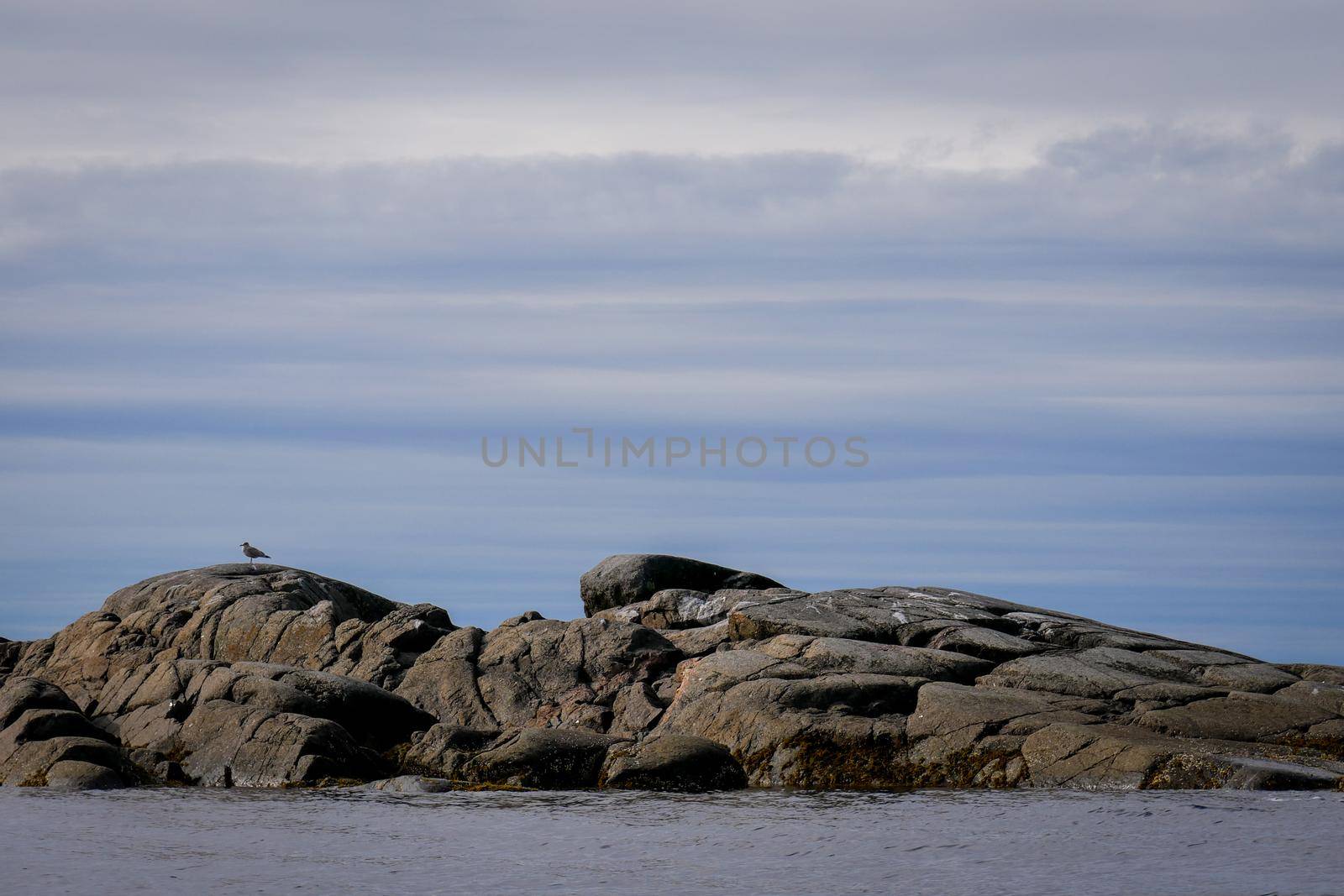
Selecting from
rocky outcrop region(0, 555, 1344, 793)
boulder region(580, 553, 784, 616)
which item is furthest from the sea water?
boulder region(580, 553, 784, 616)

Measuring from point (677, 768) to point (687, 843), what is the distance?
4565 millimetres

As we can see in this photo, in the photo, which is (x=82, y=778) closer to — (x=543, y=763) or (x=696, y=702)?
(x=543, y=763)

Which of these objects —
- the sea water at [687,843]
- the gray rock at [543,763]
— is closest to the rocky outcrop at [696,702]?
the gray rock at [543,763]

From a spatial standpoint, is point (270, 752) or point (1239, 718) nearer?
point (1239, 718)

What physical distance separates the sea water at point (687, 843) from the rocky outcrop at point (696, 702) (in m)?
1.01

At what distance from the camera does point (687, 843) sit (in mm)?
17812

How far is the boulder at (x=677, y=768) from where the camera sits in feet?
73.4

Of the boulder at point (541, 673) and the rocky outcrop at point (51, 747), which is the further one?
the boulder at point (541, 673)

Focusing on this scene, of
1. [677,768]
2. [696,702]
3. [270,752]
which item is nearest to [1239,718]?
[696,702]

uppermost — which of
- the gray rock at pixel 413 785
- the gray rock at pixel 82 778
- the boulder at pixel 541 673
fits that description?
the boulder at pixel 541 673

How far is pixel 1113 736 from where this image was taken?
2122 centimetres

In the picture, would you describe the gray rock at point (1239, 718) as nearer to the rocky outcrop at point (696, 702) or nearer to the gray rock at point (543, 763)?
the rocky outcrop at point (696, 702)

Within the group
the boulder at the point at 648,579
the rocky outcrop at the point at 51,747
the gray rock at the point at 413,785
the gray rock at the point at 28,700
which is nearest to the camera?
the gray rock at the point at 413,785

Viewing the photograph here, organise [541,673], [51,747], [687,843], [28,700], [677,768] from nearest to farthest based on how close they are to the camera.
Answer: [687,843]
[677,768]
[51,747]
[28,700]
[541,673]
